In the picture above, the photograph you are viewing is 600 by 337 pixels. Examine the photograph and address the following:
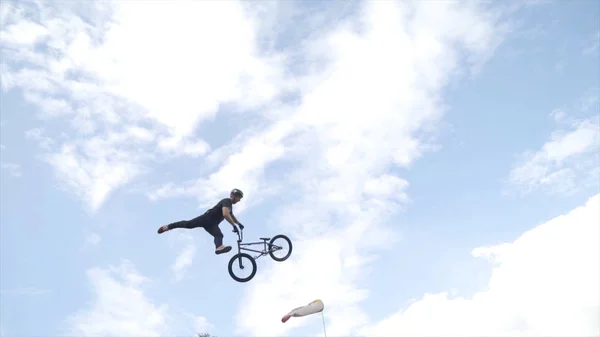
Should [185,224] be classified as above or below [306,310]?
above

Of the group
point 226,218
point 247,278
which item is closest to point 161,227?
point 226,218

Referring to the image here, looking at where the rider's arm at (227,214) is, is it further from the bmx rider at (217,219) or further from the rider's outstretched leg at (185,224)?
the rider's outstretched leg at (185,224)

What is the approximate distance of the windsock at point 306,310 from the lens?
12.8 metres

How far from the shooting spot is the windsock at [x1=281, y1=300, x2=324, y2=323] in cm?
1282

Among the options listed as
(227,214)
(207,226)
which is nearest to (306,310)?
(227,214)

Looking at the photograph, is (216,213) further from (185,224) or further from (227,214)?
(185,224)

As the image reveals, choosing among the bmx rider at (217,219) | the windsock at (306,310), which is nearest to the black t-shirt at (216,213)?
the bmx rider at (217,219)

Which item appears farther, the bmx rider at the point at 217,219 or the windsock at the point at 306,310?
the bmx rider at the point at 217,219

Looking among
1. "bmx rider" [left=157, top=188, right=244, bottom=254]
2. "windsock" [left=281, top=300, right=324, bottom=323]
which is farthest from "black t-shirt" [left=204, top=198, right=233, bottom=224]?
"windsock" [left=281, top=300, right=324, bottom=323]

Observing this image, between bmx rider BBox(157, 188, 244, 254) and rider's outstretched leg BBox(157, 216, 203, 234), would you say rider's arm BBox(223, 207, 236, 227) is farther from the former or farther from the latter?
rider's outstretched leg BBox(157, 216, 203, 234)

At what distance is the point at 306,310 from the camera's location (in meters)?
13.1

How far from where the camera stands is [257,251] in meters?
18.2

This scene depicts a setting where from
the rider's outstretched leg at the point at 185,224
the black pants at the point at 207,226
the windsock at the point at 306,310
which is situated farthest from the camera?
the black pants at the point at 207,226

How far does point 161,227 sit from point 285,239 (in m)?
4.85
